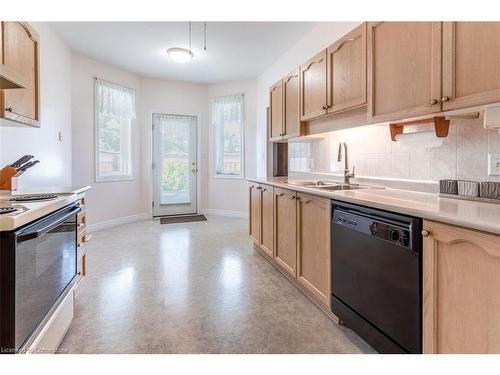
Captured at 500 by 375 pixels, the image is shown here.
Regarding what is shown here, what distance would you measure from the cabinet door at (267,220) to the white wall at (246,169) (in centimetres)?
256

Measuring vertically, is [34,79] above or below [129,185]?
above

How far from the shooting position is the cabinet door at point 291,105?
299cm

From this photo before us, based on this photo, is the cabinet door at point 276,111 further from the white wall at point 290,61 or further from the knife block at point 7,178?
the knife block at point 7,178

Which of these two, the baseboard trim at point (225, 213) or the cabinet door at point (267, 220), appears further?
the baseboard trim at point (225, 213)

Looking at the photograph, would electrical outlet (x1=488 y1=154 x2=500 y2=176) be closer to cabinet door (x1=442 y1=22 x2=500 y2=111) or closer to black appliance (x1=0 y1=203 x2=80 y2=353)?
cabinet door (x1=442 y1=22 x2=500 y2=111)

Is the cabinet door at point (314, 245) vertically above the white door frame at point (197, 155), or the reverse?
the white door frame at point (197, 155)

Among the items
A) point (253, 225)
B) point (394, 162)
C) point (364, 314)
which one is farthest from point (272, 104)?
point (364, 314)

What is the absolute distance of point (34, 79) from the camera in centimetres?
217

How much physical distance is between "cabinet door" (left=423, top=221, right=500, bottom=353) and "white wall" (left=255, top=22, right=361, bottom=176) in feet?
7.65

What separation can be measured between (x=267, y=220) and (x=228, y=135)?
3321 millimetres

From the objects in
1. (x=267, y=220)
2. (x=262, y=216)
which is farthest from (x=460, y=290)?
(x=262, y=216)

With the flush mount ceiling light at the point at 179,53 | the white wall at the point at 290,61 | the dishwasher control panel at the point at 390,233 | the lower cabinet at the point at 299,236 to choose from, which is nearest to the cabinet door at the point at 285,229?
the lower cabinet at the point at 299,236

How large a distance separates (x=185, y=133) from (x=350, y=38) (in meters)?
4.42
